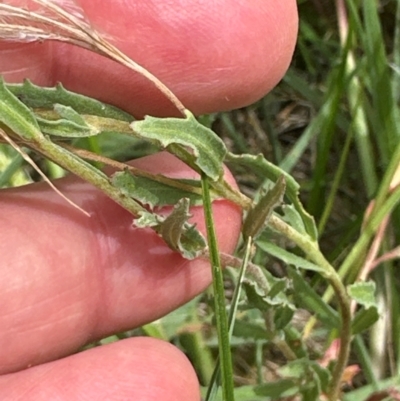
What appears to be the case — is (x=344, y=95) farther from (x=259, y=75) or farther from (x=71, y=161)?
(x=71, y=161)

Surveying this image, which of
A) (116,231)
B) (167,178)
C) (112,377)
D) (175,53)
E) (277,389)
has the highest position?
(175,53)

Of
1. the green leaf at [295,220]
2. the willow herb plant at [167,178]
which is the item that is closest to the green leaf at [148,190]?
the willow herb plant at [167,178]

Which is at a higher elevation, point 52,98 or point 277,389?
point 52,98

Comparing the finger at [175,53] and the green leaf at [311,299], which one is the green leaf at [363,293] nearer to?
the green leaf at [311,299]

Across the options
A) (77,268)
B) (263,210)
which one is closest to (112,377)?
(77,268)

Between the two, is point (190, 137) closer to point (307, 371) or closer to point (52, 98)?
point (52, 98)
